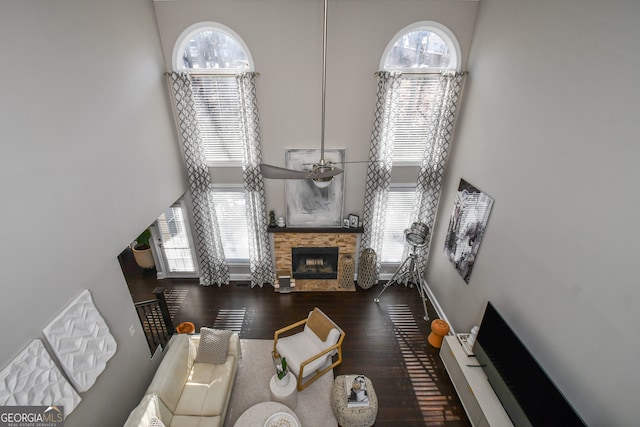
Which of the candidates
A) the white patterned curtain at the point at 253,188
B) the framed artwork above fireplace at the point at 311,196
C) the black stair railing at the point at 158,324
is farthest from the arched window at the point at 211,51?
the black stair railing at the point at 158,324

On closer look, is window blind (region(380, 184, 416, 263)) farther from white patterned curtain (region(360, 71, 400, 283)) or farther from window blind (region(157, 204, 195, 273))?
window blind (region(157, 204, 195, 273))

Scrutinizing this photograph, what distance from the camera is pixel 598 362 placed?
2.53 m

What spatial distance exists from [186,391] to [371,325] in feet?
10.5

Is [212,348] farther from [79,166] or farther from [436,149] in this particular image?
[436,149]

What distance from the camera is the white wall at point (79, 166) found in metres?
2.38

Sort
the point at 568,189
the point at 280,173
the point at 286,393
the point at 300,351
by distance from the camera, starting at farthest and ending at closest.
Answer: the point at 300,351
the point at 286,393
the point at 280,173
the point at 568,189

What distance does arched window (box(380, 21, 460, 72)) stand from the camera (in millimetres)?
4773

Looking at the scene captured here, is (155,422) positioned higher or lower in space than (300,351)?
higher

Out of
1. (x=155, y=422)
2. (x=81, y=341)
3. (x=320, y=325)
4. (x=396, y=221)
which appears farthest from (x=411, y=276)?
(x=81, y=341)

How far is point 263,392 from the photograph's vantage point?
4.34m

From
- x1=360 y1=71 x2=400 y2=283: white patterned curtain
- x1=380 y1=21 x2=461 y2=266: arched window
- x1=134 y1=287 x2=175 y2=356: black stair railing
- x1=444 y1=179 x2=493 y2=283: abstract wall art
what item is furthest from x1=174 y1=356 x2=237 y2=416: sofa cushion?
x1=380 y1=21 x2=461 y2=266: arched window

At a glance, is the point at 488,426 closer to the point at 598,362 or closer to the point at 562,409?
the point at 562,409

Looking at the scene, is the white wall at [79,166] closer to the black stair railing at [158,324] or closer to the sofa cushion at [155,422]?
the black stair railing at [158,324]

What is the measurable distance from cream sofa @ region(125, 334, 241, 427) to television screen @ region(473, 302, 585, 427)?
11.3ft
